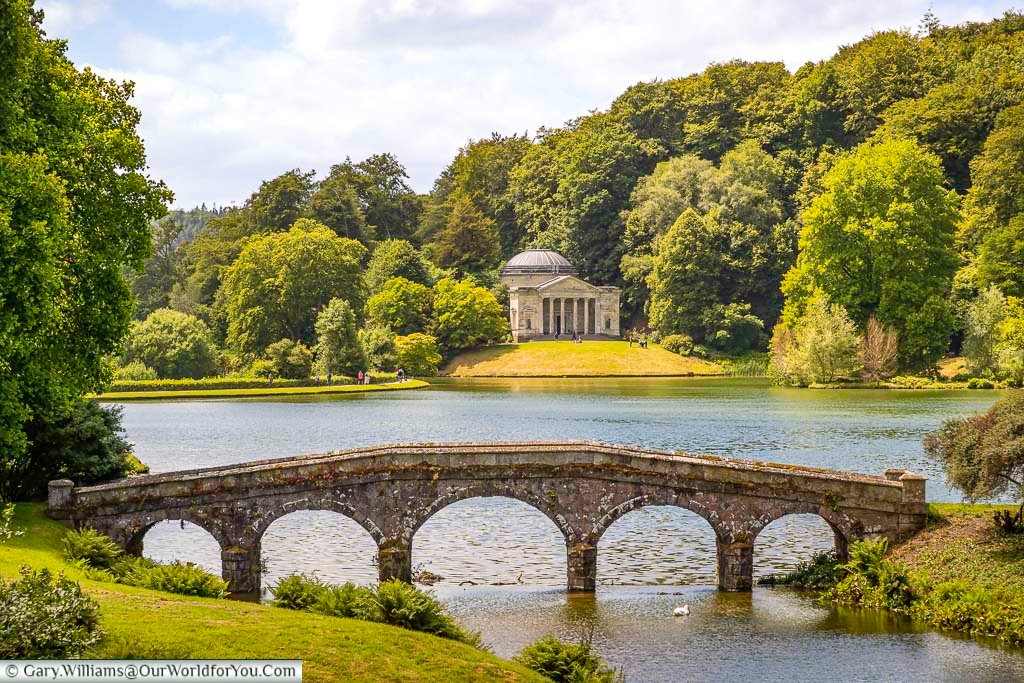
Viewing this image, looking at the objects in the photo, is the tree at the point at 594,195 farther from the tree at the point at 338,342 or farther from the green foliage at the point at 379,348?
the tree at the point at 338,342

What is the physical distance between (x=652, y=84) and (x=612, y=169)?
1598 cm

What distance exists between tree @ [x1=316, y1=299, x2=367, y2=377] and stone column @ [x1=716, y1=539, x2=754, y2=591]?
7844 centimetres

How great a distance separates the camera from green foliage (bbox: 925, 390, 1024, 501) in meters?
31.5

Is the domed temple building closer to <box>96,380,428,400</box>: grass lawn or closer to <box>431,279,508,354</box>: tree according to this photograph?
<box>431,279,508,354</box>: tree

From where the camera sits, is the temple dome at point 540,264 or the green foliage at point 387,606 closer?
the green foliage at point 387,606

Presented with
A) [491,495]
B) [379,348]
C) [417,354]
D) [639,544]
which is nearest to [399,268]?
[417,354]

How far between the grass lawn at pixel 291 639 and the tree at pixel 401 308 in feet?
344

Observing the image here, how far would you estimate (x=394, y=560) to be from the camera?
33.3 meters

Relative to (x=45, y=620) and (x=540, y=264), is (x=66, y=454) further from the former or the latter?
(x=540, y=264)

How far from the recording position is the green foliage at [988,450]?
31.5m

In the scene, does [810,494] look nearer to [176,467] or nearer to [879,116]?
[176,467]

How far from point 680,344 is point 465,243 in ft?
124

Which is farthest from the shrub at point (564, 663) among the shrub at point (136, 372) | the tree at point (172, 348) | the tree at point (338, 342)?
the tree at point (172, 348)

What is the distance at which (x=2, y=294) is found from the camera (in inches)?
1182
